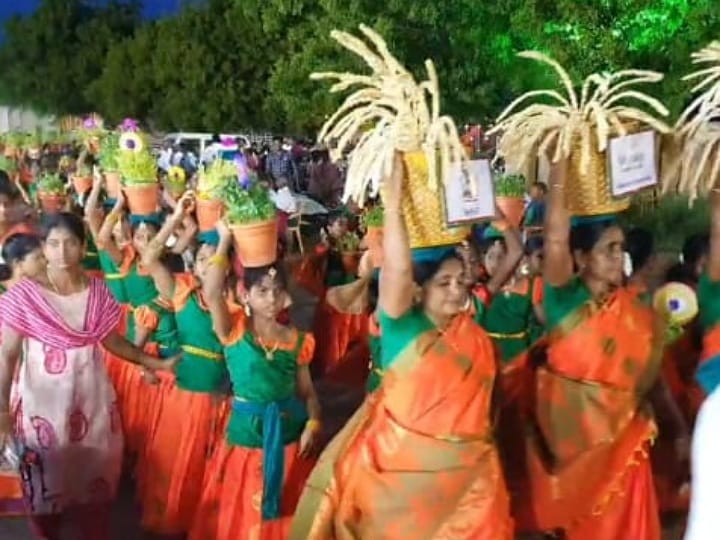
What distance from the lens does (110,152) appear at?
6676 mm

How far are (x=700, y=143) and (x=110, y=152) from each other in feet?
11.8

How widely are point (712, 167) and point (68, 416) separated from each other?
2.59 m

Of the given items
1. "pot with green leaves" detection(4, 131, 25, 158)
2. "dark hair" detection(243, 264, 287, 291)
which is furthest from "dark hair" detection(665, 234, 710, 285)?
"pot with green leaves" detection(4, 131, 25, 158)

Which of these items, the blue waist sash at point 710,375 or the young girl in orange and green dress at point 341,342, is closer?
the blue waist sash at point 710,375

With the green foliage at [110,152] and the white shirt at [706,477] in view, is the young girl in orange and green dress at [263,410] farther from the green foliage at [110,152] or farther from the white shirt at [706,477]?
the white shirt at [706,477]

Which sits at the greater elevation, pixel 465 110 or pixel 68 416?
pixel 465 110

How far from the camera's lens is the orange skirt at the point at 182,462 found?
5.37 meters

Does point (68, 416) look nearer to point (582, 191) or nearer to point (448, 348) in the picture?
point (448, 348)

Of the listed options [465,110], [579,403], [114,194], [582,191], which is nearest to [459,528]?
[579,403]

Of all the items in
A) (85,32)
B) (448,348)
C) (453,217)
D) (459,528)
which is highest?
(85,32)

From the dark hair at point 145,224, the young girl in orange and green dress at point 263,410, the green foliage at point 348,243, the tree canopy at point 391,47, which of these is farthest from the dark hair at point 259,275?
the tree canopy at point 391,47

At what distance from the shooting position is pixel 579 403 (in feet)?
14.2

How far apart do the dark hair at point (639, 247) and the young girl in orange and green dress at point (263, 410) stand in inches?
61.4

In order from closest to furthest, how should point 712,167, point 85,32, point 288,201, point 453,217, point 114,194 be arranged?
point 453,217 < point 712,167 < point 114,194 < point 288,201 < point 85,32
